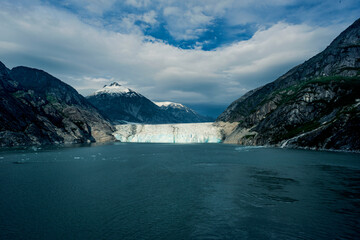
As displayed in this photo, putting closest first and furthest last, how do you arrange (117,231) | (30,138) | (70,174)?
(117,231) → (70,174) → (30,138)

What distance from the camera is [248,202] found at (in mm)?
23641

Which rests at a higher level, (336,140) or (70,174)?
(336,140)

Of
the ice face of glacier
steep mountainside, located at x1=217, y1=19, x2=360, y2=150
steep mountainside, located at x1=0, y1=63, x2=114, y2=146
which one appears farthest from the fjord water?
the ice face of glacier

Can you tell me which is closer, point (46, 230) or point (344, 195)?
point (46, 230)

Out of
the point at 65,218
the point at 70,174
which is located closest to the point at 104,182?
the point at 70,174

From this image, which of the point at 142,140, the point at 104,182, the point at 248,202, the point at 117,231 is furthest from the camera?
the point at 142,140

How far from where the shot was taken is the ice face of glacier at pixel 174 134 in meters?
182

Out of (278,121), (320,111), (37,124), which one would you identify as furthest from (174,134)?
(320,111)

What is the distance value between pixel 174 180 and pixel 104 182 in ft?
35.3

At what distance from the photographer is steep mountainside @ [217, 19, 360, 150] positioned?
83.7m

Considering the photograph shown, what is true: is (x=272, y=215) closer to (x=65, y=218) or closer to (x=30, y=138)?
(x=65, y=218)

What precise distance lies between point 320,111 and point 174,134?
108 m

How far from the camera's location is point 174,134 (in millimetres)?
187625

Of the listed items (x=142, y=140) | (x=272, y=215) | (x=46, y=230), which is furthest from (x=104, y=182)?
(x=142, y=140)
